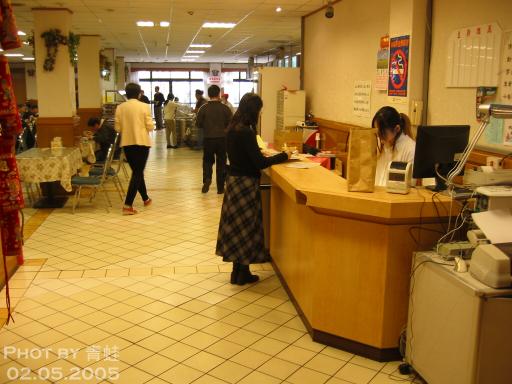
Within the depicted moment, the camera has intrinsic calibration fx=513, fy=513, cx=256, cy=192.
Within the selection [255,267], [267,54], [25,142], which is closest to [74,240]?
[255,267]

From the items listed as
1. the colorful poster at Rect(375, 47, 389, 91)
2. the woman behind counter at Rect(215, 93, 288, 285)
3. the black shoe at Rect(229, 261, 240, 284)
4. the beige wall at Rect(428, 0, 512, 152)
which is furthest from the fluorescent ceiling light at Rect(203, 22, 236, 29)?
the black shoe at Rect(229, 261, 240, 284)

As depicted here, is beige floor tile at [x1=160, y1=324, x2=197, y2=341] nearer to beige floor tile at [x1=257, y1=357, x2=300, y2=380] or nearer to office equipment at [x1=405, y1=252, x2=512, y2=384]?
beige floor tile at [x1=257, y1=357, x2=300, y2=380]

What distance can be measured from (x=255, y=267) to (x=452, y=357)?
250 centimetres

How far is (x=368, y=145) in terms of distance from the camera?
311 cm

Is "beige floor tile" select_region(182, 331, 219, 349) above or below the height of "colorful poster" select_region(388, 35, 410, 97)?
below

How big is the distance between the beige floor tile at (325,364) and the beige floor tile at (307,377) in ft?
0.15

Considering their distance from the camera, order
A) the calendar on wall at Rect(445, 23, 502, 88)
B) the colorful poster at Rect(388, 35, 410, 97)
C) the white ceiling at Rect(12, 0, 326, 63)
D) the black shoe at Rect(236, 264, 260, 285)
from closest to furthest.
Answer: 1. the calendar on wall at Rect(445, 23, 502, 88)
2. the black shoe at Rect(236, 264, 260, 285)
3. the colorful poster at Rect(388, 35, 410, 97)
4. the white ceiling at Rect(12, 0, 326, 63)

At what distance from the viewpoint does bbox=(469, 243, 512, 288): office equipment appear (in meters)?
2.33

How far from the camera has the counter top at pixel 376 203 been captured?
2895 millimetres

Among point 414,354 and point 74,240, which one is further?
point 74,240

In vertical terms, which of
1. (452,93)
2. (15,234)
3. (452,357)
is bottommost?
(452,357)

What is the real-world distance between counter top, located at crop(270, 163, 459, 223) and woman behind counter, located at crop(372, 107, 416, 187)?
0.65 meters

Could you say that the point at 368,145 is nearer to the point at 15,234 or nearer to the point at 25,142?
the point at 15,234

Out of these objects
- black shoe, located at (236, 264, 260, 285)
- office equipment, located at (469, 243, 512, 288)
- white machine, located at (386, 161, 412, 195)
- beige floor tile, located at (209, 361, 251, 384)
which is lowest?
beige floor tile, located at (209, 361, 251, 384)
